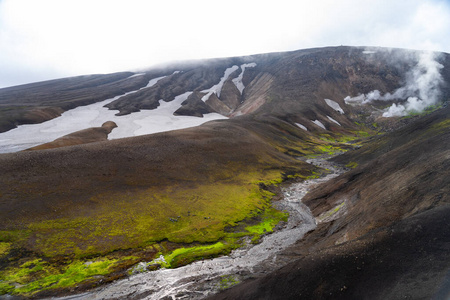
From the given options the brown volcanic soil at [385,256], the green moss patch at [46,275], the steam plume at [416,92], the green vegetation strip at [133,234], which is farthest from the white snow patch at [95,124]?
the steam plume at [416,92]

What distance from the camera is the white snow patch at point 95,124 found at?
92750 mm

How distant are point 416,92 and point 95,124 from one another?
20221cm

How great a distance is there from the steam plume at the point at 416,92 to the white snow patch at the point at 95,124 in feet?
367

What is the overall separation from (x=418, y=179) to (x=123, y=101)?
15059 centimetres

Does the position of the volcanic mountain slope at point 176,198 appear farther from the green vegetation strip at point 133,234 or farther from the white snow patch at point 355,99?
the white snow patch at point 355,99

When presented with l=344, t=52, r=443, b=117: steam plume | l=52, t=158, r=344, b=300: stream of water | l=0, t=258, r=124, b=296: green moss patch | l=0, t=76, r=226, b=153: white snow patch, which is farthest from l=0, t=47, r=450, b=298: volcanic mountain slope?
l=344, t=52, r=443, b=117: steam plume

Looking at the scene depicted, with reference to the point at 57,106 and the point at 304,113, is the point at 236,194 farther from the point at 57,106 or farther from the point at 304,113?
the point at 57,106

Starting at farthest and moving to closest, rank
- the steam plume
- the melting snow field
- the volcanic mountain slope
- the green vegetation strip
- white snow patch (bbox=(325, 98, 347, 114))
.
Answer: the melting snow field
white snow patch (bbox=(325, 98, 347, 114))
the steam plume
the green vegetation strip
the volcanic mountain slope

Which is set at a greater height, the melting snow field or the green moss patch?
the melting snow field

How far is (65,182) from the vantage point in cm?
5141

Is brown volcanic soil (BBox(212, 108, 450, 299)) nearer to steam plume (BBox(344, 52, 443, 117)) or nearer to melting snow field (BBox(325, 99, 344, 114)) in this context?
melting snow field (BBox(325, 99, 344, 114))

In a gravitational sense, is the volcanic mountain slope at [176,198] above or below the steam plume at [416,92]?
below

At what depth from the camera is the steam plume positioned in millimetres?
168363

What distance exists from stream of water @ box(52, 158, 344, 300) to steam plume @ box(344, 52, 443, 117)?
162m
